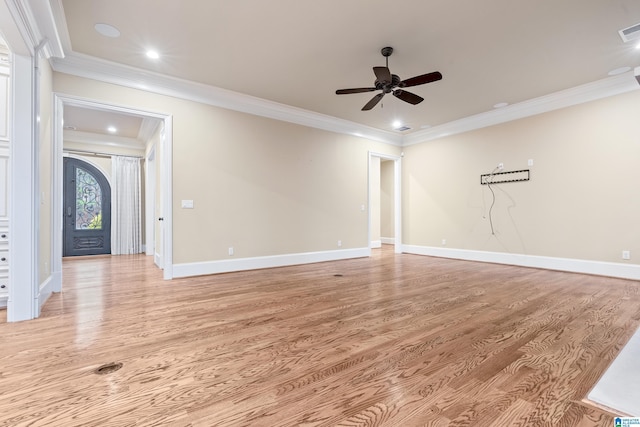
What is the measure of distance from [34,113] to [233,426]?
3.19 m

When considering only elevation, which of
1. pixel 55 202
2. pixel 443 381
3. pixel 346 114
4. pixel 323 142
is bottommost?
pixel 443 381

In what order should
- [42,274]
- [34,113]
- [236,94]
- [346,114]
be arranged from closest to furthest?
1. [34,113]
2. [42,274]
3. [236,94]
4. [346,114]

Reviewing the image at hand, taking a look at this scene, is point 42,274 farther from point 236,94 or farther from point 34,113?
point 236,94

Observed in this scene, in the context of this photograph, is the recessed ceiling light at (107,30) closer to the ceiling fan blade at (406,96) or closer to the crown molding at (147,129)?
the crown molding at (147,129)

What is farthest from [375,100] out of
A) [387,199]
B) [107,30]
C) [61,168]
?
[387,199]

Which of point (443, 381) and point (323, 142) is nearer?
point (443, 381)

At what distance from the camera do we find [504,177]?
220 inches

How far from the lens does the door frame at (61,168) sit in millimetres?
3607

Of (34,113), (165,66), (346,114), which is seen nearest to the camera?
(34,113)

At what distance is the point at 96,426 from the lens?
1.28 meters

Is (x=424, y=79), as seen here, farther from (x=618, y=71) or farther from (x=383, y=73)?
(x=618, y=71)

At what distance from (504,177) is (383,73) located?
376 cm

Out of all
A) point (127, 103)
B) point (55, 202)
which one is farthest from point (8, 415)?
point (127, 103)

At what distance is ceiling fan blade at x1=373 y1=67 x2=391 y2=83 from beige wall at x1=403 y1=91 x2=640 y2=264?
3.54 metres
